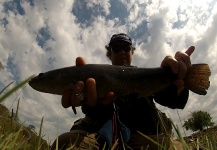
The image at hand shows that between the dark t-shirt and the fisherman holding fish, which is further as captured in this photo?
the dark t-shirt

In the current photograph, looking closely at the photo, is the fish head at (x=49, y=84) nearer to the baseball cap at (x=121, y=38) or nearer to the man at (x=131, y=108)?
the man at (x=131, y=108)

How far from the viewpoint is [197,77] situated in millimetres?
4414

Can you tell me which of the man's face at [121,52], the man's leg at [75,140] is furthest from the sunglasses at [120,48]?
the man's leg at [75,140]

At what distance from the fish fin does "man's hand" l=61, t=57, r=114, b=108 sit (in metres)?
1.47

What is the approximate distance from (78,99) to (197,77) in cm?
218

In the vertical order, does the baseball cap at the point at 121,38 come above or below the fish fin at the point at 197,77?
above

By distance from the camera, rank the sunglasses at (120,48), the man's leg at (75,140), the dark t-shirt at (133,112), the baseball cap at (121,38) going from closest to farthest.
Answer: the man's leg at (75,140) → the dark t-shirt at (133,112) → the baseball cap at (121,38) → the sunglasses at (120,48)

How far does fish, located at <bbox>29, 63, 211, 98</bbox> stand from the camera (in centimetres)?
431

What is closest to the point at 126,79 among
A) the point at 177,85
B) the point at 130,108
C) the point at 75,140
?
the point at 130,108

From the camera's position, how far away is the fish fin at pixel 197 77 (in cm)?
439

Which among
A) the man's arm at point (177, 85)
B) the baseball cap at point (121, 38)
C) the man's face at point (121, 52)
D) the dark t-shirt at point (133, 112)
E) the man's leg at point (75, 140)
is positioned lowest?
the man's leg at point (75, 140)

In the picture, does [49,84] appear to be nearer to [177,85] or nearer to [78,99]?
[78,99]

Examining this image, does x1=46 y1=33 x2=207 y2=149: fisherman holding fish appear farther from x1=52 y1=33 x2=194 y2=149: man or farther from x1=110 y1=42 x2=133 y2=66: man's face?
x1=110 y1=42 x2=133 y2=66: man's face

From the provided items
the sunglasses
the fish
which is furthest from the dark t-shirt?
Answer: the sunglasses
